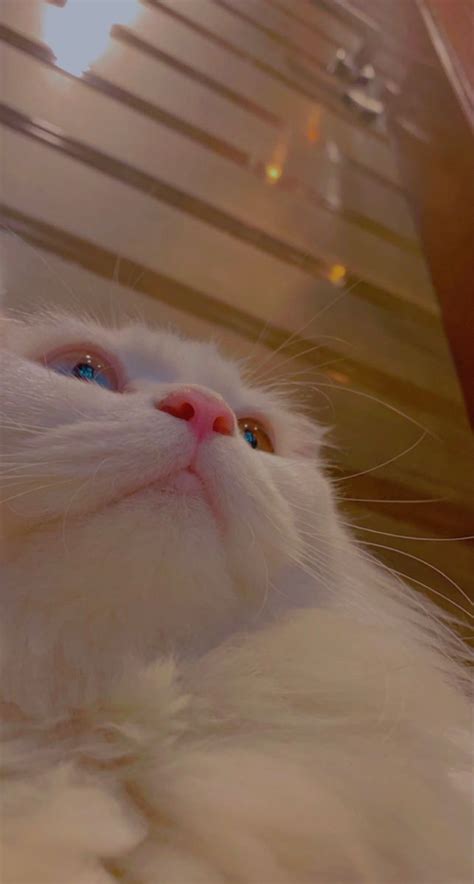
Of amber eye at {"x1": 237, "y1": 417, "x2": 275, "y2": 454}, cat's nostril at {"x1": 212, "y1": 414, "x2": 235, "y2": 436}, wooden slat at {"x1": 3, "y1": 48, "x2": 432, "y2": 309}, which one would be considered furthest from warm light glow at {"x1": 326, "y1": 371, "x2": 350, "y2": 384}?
cat's nostril at {"x1": 212, "y1": 414, "x2": 235, "y2": 436}

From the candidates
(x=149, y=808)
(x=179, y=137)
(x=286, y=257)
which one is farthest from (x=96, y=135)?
(x=149, y=808)

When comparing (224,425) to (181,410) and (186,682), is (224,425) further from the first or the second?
(186,682)

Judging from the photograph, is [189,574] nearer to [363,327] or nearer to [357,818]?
[357,818]

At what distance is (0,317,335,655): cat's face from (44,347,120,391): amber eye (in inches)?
2.7

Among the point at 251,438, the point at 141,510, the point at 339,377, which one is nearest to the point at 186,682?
the point at 141,510

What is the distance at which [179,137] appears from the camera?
1.30m

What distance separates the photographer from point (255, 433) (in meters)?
0.81

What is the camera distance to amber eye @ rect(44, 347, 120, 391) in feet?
2.29

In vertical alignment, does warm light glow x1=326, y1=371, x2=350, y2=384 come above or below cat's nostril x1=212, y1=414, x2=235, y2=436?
above

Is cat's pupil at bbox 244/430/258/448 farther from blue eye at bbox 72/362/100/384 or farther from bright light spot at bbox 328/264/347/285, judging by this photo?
bright light spot at bbox 328/264/347/285

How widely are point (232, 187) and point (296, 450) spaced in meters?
0.65

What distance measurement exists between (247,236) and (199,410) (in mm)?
806

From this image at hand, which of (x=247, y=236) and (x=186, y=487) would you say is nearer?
(x=186, y=487)

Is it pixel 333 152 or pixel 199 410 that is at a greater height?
pixel 333 152
